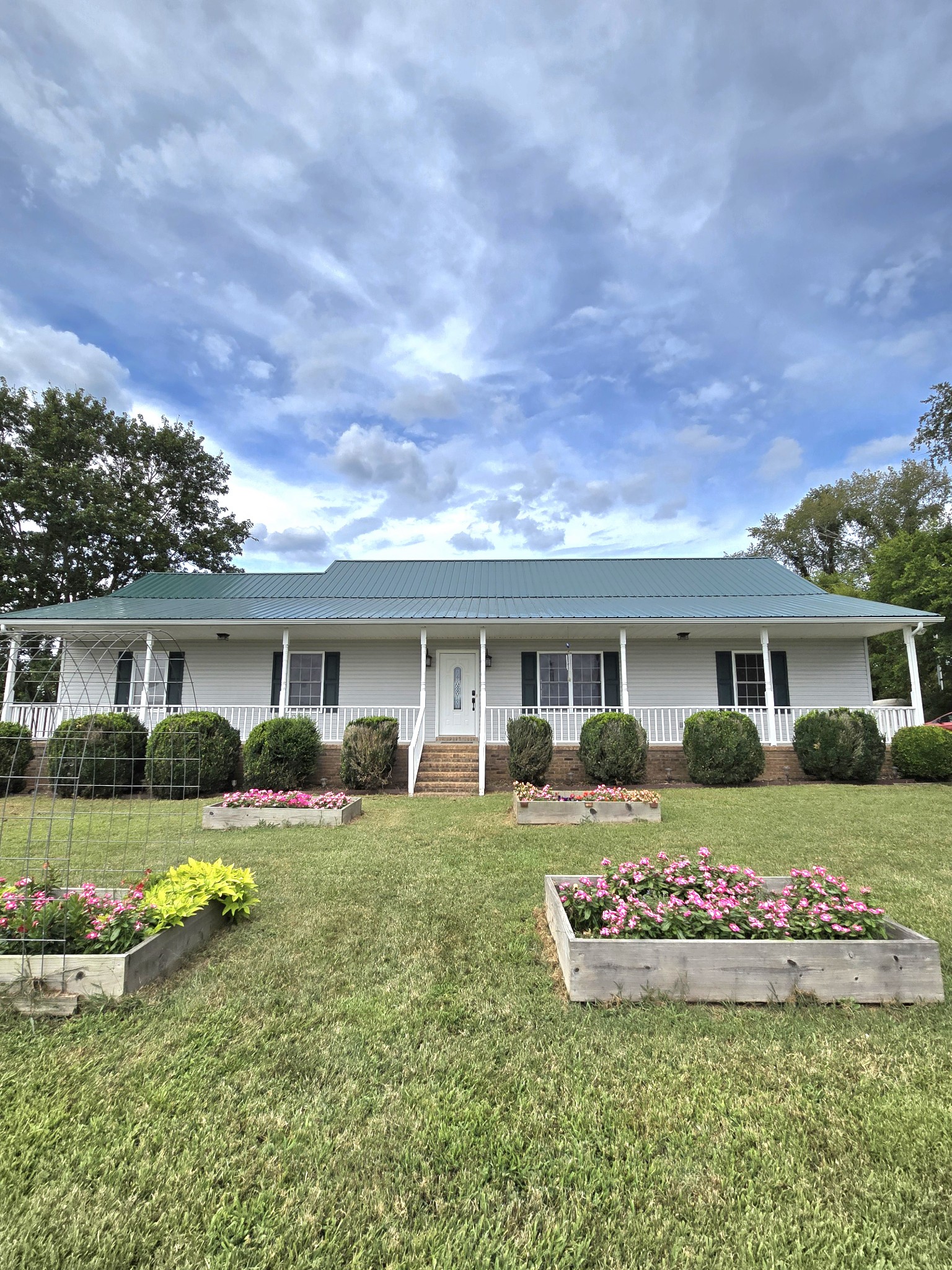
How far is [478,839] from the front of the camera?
275 inches

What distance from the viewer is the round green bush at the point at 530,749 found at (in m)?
11.0

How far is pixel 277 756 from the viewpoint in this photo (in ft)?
35.0

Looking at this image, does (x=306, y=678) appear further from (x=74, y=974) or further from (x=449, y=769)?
(x=74, y=974)

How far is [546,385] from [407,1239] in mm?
17329

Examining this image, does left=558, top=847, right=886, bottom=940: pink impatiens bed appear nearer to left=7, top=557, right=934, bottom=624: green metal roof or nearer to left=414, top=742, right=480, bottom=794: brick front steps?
left=414, top=742, right=480, bottom=794: brick front steps

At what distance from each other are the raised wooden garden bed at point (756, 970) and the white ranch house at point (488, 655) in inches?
361

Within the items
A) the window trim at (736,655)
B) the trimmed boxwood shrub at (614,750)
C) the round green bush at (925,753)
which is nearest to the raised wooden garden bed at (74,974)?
the trimmed boxwood shrub at (614,750)

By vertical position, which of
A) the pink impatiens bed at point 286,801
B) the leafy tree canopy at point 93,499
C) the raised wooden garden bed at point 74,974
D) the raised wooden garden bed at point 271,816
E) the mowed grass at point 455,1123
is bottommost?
the mowed grass at point 455,1123

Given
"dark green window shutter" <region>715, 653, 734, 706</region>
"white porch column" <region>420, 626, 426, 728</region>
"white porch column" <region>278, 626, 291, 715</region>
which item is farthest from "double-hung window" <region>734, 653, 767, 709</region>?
"white porch column" <region>278, 626, 291, 715</region>

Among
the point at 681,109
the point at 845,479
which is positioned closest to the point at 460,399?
the point at 681,109

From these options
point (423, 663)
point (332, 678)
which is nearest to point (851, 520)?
point (423, 663)

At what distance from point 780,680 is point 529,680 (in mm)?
6129

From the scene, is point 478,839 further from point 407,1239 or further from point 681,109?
point 681,109

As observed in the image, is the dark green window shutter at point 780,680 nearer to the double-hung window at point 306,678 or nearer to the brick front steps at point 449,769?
the brick front steps at point 449,769
